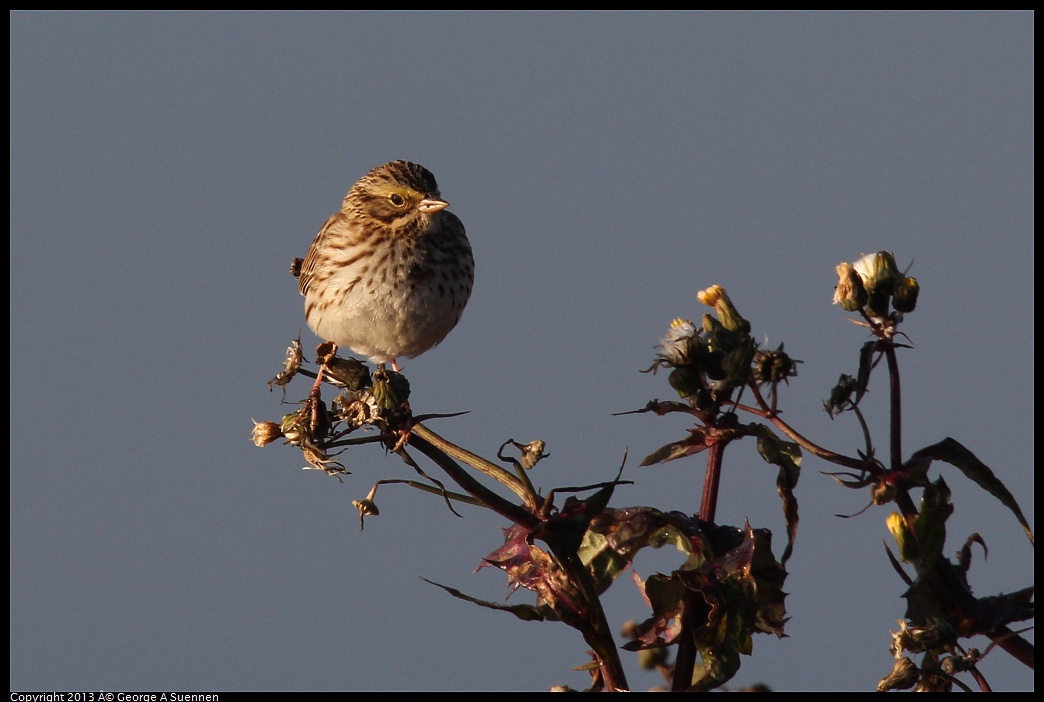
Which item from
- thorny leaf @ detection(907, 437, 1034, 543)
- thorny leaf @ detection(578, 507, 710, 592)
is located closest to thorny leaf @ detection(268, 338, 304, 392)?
thorny leaf @ detection(578, 507, 710, 592)

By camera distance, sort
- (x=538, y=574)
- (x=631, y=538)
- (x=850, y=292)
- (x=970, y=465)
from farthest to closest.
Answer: (x=850, y=292) < (x=631, y=538) < (x=538, y=574) < (x=970, y=465)

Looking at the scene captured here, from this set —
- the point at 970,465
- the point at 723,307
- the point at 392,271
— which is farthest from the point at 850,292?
the point at 392,271

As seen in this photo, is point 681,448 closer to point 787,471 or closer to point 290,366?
point 787,471

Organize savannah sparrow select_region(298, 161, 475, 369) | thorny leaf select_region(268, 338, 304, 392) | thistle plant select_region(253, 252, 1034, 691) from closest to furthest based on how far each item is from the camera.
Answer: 1. thistle plant select_region(253, 252, 1034, 691)
2. thorny leaf select_region(268, 338, 304, 392)
3. savannah sparrow select_region(298, 161, 475, 369)

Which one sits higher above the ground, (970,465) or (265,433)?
(265,433)

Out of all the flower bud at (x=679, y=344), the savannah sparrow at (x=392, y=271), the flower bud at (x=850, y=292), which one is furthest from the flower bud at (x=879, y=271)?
the savannah sparrow at (x=392, y=271)

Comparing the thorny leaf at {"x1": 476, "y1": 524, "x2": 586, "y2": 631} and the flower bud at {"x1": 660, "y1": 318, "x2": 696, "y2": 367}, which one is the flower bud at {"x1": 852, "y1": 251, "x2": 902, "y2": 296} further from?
the thorny leaf at {"x1": 476, "y1": 524, "x2": 586, "y2": 631}

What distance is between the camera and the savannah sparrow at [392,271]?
293 inches

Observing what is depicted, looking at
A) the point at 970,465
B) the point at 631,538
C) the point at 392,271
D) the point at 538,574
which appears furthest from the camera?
the point at 392,271

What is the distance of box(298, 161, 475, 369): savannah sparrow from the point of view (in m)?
7.45

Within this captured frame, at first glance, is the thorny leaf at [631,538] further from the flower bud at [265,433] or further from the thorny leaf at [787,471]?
the flower bud at [265,433]

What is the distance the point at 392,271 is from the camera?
749 centimetres

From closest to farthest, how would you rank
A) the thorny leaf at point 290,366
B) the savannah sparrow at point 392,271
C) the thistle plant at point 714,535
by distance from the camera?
the thistle plant at point 714,535 < the thorny leaf at point 290,366 < the savannah sparrow at point 392,271

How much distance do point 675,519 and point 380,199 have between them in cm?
487
